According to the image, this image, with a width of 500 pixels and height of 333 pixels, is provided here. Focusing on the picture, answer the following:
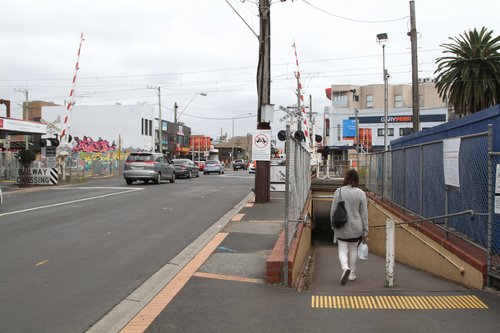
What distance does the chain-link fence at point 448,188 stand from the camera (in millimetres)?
6953

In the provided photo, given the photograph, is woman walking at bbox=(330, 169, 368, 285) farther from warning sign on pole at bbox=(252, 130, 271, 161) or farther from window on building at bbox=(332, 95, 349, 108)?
window on building at bbox=(332, 95, 349, 108)

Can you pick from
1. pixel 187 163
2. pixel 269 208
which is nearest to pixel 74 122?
pixel 187 163

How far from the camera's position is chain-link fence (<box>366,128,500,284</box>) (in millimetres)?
6953

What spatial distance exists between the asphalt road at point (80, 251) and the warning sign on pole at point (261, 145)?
1.91 meters

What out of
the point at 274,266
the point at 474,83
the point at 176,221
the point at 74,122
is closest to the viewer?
the point at 274,266

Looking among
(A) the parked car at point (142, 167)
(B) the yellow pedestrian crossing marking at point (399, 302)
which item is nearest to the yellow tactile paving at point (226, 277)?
(B) the yellow pedestrian crossing marking at point (399, 302)

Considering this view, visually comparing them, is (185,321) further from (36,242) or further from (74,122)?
(74,122)

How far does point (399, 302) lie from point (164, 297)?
2.76m

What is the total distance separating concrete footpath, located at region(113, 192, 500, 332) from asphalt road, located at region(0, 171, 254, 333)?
73cm

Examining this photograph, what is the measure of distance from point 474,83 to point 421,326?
18.7 m

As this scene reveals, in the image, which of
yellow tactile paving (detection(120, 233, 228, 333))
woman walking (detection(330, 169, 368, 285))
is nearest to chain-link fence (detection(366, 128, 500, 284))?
woman walking (detection(330, 169, 368, 285))

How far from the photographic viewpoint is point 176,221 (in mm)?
11898

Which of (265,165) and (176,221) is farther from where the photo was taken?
(265,165)

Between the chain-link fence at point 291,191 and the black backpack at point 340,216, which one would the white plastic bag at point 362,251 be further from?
the chain-link fence at point 291,191
